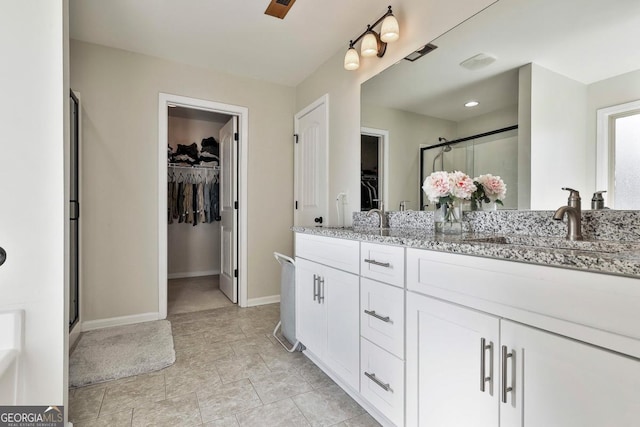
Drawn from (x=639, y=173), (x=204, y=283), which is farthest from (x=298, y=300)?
(x=204, y=283)

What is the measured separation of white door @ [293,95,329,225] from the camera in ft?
9.71

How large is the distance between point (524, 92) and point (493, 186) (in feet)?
1.51

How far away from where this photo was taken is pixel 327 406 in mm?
1624

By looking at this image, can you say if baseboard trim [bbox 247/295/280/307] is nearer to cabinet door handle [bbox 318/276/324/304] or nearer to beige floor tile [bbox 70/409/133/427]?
cabinet door handle [bbox 318/276/324/304]

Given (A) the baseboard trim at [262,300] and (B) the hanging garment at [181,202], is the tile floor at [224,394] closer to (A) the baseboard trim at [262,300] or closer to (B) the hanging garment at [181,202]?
(A) the baseboard trim at [262,300]

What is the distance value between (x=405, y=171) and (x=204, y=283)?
139 inches

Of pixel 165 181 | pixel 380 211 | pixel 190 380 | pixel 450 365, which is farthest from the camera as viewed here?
pixel 165 181

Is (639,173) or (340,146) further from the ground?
(340,146)

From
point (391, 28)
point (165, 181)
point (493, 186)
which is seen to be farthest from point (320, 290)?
point (165, 181)

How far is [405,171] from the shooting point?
2.08 meters

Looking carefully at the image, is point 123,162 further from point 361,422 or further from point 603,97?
point 603,97

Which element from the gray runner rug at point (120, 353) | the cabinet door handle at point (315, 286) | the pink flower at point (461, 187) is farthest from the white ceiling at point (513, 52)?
the gray runner rug at point (120, 353)

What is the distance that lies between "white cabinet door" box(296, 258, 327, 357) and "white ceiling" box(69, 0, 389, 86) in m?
1.84

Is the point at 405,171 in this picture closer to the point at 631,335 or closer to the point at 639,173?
the point at 639,173
